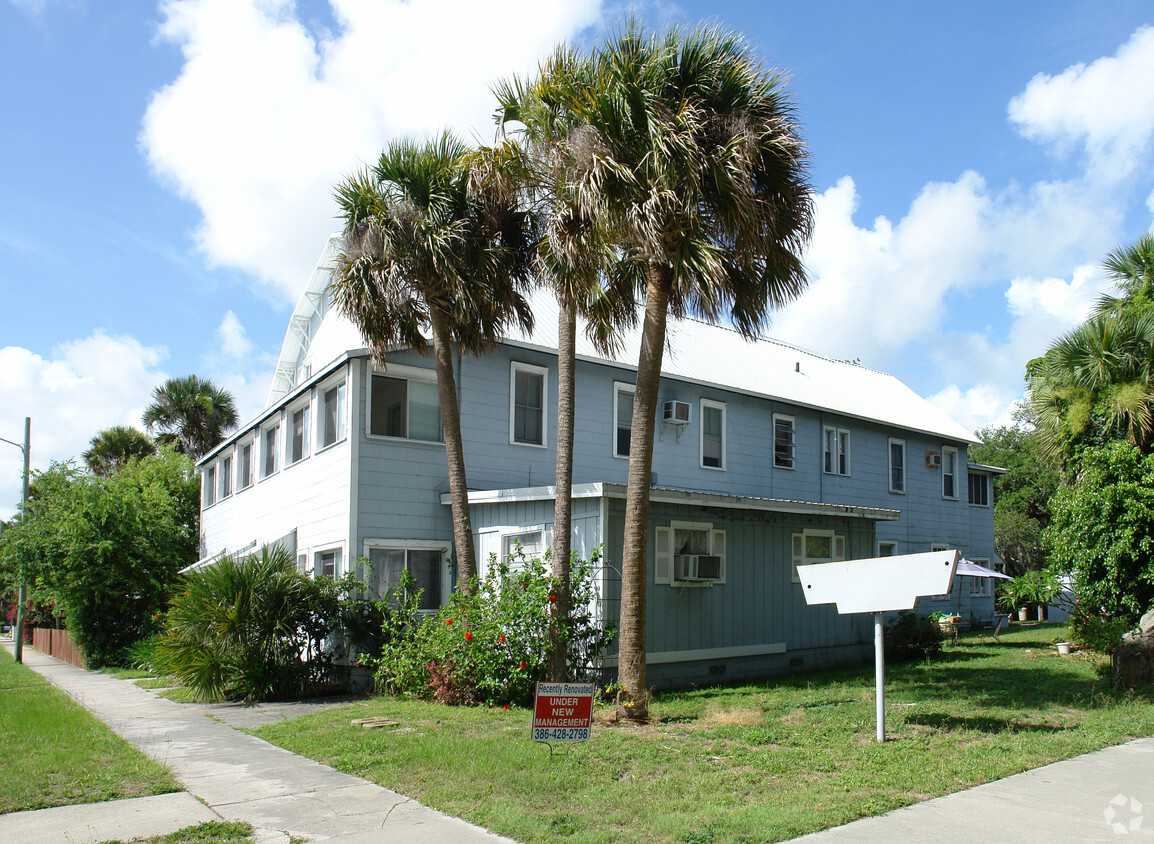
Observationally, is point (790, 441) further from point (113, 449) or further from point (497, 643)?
point (113, 449)

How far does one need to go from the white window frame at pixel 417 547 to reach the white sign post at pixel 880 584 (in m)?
8.06

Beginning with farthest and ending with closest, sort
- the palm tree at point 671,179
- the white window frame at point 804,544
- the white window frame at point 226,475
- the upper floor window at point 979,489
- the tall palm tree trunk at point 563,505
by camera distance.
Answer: the upper floor window at point 979,489 < the white window frame at point 226,475 < the white window frame at point 804,544 < the tall palm tree trunk at point 563,505 < the palm tree at point 671,179

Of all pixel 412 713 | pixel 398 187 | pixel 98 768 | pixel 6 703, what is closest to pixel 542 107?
pixel 398 187

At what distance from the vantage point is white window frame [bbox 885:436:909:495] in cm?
2577

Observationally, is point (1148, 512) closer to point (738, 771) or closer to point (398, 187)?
point (738, 771)

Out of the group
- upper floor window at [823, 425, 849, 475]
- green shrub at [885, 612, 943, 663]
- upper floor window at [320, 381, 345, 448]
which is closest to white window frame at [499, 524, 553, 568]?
upper floor window at [320, 381, 345, 448]

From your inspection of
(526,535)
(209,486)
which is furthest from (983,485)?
(209,486)

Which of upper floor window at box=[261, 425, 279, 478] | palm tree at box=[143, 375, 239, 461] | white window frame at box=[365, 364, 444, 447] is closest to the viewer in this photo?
white window frame at box=[365, 364, 444, 447]

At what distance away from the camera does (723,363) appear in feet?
75.0

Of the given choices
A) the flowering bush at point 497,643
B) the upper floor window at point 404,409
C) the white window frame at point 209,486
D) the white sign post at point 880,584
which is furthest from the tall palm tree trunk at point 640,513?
the white window frame at point 209,486

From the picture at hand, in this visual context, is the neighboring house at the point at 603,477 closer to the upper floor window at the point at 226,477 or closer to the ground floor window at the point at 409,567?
the ground floor window at the point at 409,567

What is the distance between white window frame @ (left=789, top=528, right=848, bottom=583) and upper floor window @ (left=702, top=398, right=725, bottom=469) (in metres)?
3.49

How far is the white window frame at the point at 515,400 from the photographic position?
1783 cm

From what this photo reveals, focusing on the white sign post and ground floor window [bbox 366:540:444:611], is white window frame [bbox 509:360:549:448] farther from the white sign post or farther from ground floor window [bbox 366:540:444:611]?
the white sign post
